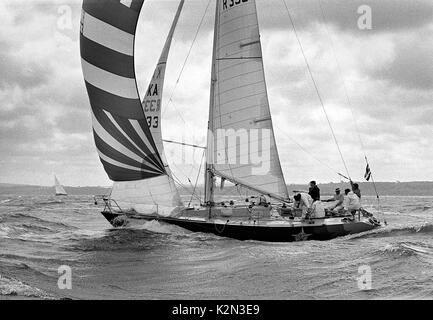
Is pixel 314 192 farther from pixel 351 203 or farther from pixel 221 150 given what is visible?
pixel 221 150

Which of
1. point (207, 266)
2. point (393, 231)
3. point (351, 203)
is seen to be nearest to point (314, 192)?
point (351, 203)

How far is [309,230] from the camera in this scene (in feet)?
50.8

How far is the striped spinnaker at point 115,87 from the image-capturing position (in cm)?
1474

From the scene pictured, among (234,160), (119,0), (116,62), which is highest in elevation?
(119,0)

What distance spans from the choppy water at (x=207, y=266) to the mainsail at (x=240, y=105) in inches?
105

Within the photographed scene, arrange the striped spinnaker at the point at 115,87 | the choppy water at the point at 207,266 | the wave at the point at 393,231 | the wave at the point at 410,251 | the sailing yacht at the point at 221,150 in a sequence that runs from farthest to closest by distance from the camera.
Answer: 1. the wave at the point at 393,231
2. the sailing yacht at the point at 221,150
3. the striped spinnaker at the point at 115,87
4. the wave at the point at 410,251
5. the choppy water at the point at 207,266

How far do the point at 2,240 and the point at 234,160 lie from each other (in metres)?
7.54

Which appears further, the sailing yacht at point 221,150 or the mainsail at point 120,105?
the sailing yacht at point 221,150

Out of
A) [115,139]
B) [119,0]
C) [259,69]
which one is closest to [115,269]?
[115,139]

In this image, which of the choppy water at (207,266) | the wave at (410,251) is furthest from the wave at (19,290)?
the wave at (410,251)

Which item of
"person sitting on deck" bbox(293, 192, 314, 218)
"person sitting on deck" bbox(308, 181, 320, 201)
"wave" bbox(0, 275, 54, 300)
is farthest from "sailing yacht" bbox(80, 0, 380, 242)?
"wave" bbox(0, 275, 54, 300)

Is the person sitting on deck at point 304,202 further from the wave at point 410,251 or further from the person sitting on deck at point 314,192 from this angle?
the wave at point 410,251
